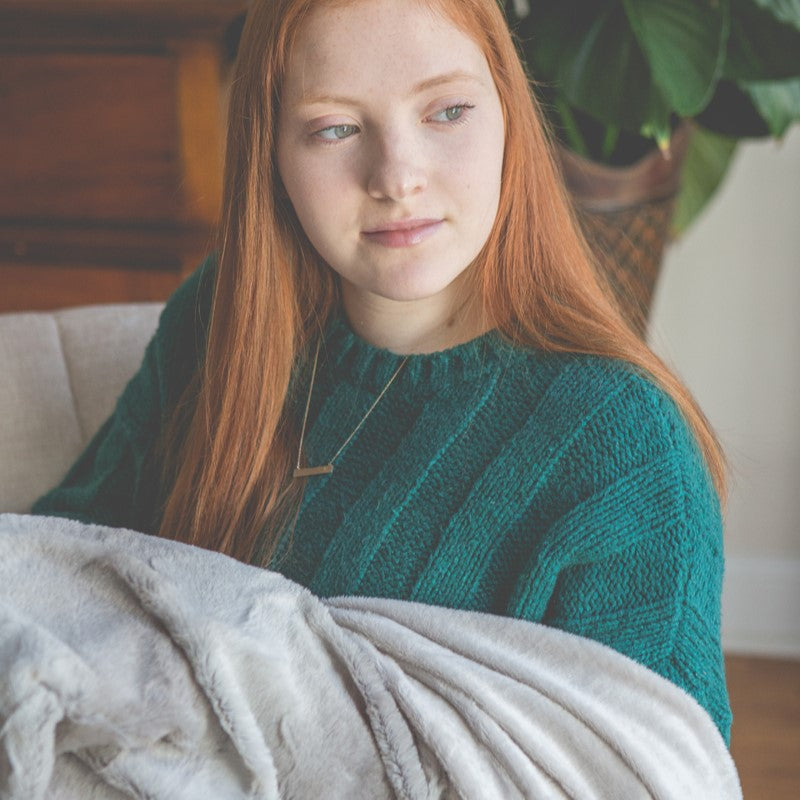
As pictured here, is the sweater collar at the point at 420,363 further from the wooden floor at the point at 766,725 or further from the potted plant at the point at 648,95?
the wooden floor at the point at 766,725

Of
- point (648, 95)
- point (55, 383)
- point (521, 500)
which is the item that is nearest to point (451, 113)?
point (521, 500)

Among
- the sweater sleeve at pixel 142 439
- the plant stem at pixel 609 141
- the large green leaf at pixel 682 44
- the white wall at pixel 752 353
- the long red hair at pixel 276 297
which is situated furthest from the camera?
the white wall at pixel 752 353

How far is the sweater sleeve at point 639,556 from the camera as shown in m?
0.88

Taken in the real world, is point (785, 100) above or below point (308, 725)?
above

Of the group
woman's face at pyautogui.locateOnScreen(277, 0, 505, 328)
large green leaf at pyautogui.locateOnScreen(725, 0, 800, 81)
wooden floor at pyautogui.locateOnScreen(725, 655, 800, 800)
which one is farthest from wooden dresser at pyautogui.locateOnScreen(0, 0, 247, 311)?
wooden floor at pyautogui.locateOnScreen(725, 655, 800, 800)

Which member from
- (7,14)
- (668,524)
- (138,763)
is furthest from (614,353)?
(7,14)

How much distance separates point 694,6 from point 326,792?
138cm

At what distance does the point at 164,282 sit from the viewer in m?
1.99

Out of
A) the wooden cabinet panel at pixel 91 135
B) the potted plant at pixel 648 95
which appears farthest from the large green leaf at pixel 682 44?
the wooden cabinet panel at pixel 91 135

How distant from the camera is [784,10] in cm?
179

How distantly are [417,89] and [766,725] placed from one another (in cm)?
152

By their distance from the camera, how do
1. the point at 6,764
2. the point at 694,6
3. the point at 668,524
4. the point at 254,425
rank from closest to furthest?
the point at 6,764 → the point at 668,524 → the point at 254,425 → the point at 694,6

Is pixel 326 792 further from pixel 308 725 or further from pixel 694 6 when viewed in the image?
pixel 694 6

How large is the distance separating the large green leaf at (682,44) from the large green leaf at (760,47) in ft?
0.26
